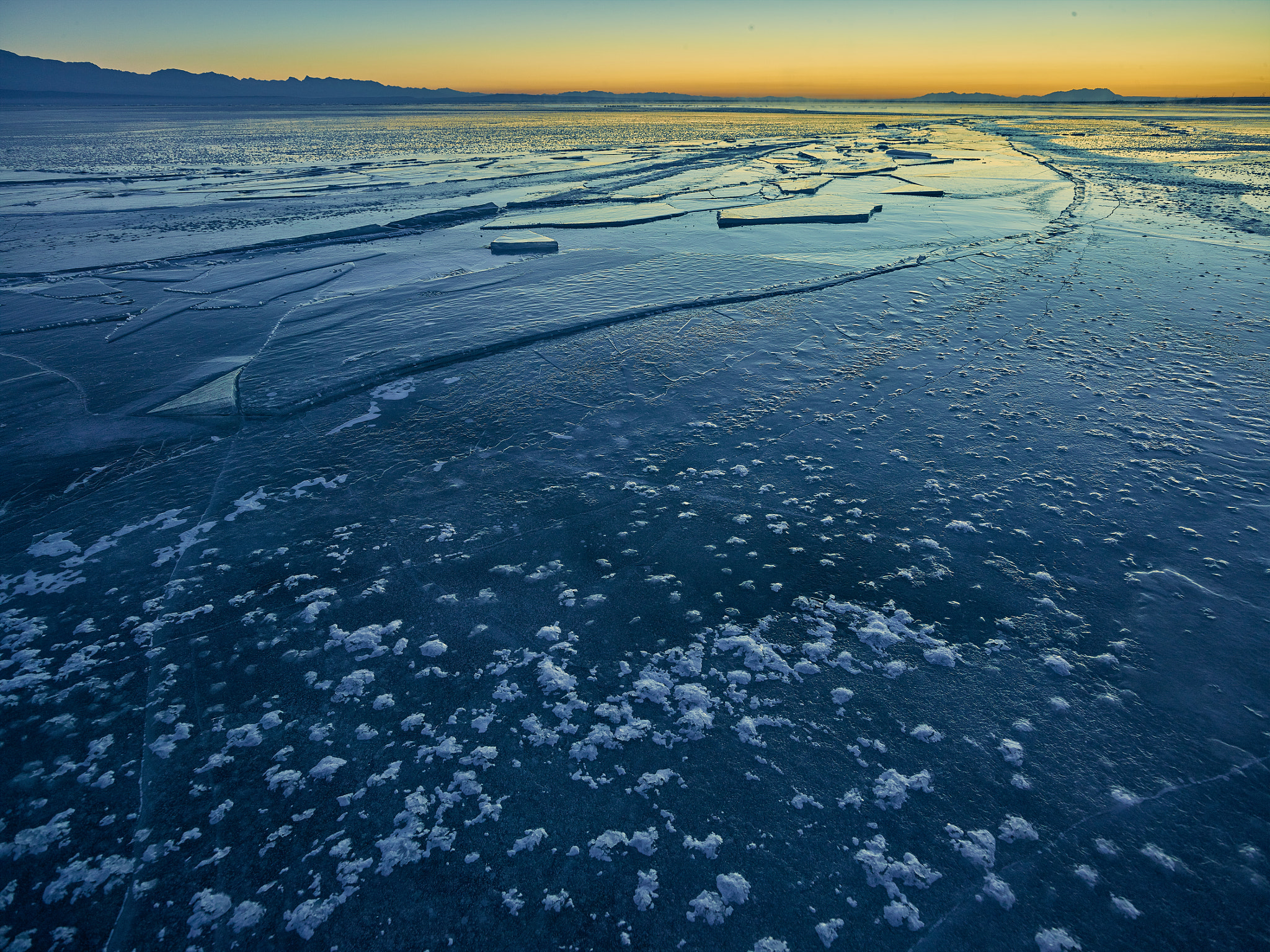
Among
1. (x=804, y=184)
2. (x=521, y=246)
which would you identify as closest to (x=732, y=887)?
(x=521, y=246)

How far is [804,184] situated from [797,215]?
4981mm

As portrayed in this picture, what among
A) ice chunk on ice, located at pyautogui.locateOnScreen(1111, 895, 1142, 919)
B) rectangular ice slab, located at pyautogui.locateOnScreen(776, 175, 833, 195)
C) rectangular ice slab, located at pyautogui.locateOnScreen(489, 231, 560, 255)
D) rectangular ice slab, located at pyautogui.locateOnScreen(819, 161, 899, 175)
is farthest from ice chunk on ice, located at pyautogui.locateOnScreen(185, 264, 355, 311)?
rectangular ice slab, located at pyautogui.locateOnScreen(819, 161, 899, 175)

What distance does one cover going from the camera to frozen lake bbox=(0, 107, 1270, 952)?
1.80 m

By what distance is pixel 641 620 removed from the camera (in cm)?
278

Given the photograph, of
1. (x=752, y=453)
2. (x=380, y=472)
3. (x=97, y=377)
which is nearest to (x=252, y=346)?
(x=97, y=377)

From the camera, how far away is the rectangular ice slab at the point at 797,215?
432 inches

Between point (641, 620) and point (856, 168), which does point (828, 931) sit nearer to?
point (641, 620)

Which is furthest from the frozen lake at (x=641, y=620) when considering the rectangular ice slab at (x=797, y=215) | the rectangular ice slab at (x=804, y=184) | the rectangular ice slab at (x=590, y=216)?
the rectangular ice slab at (x=804, y=184)

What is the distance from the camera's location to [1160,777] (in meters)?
2.04

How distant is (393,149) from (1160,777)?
3427 centimetres

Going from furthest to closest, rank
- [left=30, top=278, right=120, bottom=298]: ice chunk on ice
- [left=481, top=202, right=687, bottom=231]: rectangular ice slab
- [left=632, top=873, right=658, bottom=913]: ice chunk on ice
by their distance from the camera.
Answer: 1. [left=481, top=202, right=687, bottom=231]: rectangular ice slab
2. [left=30, top=278, right=120, bottom=298]: ice chunk on ice
3. [left=632, top=873, right=658, bottom=913]: ice chunk on ice

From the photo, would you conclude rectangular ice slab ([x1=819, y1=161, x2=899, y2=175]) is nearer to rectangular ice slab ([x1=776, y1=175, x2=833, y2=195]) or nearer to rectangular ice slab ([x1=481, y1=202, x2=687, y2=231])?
rectangular ice slab ([x1=776, y1=175, x2=833, y2=195])

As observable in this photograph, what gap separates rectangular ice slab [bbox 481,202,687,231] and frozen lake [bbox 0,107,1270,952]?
182 inches

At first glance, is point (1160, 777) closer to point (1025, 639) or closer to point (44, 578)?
point (1025, 639)
